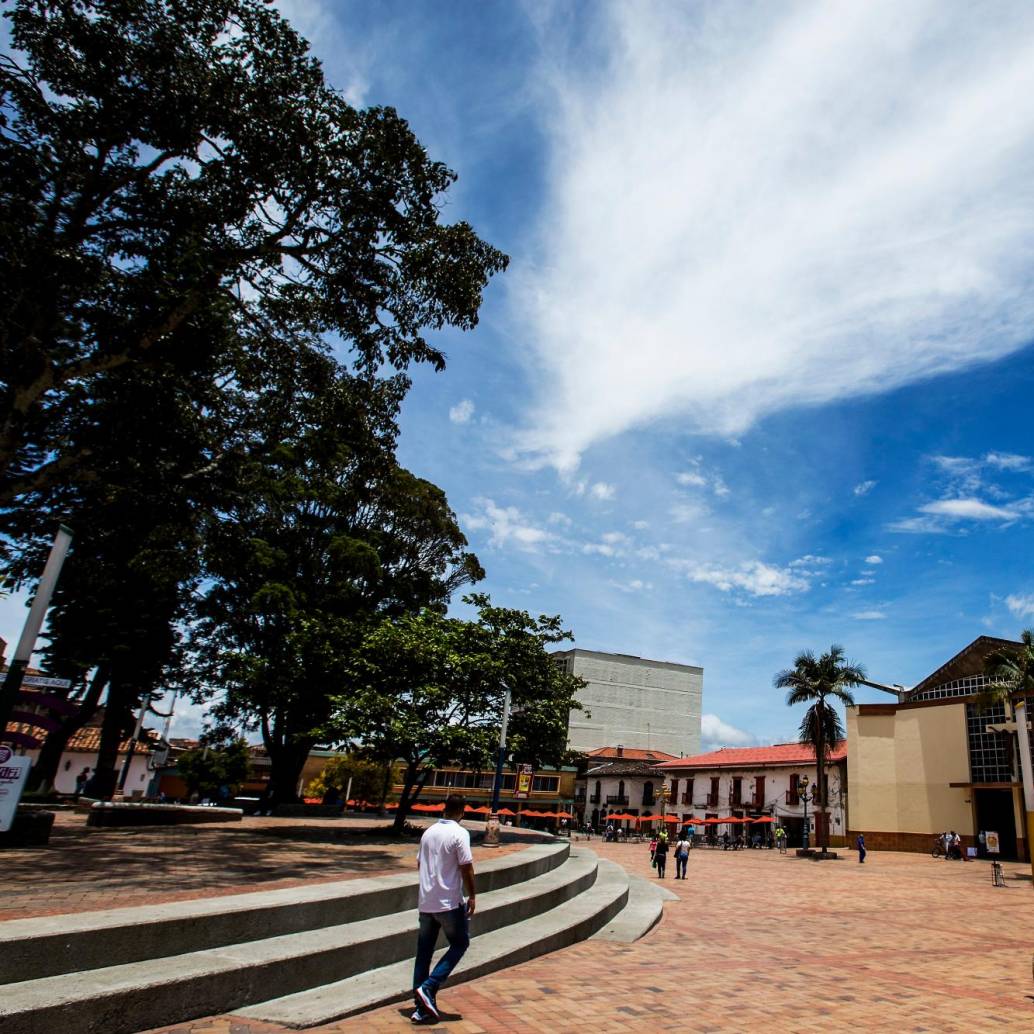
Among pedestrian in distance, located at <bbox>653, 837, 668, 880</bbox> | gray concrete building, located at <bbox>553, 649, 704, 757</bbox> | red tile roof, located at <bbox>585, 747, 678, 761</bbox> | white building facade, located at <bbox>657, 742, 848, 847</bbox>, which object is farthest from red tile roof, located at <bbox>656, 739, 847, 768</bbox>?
pedestrian in distance, located at <bbox>653, 837, 668, 880</bbox>

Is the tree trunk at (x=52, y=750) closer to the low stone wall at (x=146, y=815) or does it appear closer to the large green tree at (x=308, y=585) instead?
the large green tree at (x=308, y=585)

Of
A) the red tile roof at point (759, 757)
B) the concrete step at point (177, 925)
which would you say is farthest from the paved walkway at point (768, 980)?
the red tile roof at point (759, 757)

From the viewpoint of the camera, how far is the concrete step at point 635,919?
9.82 m

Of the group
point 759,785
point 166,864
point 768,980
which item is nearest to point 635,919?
point 768,980

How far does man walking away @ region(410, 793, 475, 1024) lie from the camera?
527cm

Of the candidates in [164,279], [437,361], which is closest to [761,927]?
[437,361]

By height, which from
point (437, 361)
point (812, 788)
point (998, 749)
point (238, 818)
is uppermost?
point (437, 361)

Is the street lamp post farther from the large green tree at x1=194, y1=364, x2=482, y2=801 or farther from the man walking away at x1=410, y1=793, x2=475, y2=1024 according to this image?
the man walking away at x1=410, y1=793, x2=475, y2=1024

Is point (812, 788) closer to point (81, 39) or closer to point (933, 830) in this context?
point (933, 830)

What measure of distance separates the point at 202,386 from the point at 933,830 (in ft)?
147

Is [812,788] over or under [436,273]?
under

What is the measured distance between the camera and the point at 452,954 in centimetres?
527

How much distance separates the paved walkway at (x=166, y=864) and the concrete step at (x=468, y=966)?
173cm

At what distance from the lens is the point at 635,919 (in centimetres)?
1124
